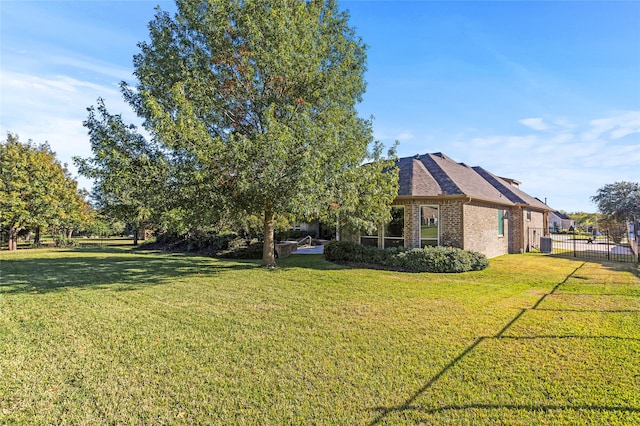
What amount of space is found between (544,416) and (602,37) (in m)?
13.8

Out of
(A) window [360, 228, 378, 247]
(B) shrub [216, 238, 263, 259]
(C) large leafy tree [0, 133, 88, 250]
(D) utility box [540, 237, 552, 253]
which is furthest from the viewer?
(C) large leafy tree [0, 133, 88, 250]

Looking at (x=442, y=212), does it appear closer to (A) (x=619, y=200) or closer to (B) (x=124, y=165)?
(B) (x=124, y=165)

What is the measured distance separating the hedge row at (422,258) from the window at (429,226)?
5.74ft

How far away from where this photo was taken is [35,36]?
31.0 ft

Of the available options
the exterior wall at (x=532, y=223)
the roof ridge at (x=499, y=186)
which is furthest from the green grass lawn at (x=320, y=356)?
the roof ridge at (x=499, y=186)

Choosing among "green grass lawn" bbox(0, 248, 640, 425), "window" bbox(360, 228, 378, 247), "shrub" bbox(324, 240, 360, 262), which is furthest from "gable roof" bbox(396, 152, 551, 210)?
"green grass lawn" bbox(0, 248, 640, 425)

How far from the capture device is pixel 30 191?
77.5 ft

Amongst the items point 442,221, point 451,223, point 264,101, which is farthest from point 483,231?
point 264,101

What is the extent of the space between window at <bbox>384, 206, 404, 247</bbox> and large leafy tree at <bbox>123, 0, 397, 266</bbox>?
113 inches

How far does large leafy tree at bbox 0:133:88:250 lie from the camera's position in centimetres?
2267

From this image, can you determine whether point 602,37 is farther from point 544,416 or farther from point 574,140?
point 544,416

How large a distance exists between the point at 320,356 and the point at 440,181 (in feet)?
45.9

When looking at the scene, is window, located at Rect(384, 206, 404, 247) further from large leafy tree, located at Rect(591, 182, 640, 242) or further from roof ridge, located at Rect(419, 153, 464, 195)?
large leafy tree, located at Rect(591, 182, 640, 242)

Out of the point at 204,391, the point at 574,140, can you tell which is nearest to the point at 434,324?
the point at 204,391
